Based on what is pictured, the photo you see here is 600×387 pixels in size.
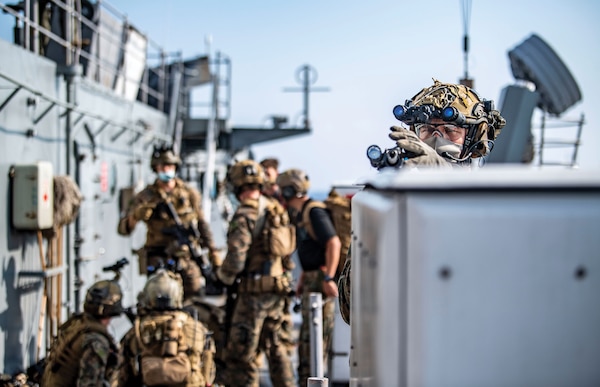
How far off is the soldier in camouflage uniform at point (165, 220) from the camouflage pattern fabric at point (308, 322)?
38.2 inches

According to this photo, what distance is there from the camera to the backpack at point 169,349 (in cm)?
400

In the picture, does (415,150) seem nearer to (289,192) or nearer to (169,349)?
(169,349)

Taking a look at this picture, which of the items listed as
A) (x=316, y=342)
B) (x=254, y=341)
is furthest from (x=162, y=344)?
(x=254, y=341)

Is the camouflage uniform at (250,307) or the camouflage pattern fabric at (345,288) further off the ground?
the camouflage pattern fabric at (345,288)

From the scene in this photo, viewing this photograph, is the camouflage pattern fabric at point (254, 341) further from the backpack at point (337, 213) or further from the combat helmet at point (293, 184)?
the combat helmet at point (293, 184)

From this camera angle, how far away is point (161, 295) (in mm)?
4270

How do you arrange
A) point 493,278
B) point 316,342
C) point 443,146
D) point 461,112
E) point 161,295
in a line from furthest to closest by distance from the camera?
point 316,342
point 161,295
point 461,112
point 443,146
point 493,278

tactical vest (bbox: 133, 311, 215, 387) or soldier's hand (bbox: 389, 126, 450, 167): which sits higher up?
soldier's hand (bbox: 389, 126, 450, 167)

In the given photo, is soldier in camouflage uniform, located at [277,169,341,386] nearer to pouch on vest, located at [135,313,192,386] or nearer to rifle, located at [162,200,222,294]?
rifle, located at [162,200,222,294]

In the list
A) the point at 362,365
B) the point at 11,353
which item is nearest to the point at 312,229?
the point at 11,353

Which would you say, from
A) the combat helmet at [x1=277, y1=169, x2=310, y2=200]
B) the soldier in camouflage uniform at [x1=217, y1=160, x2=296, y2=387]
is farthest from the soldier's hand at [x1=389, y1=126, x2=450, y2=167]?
the combat helmet at [x1=277, y1=169, x2=310, y2=200]

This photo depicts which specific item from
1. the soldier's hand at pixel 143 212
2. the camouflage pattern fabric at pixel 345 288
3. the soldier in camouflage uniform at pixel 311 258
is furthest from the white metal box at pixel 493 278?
the soldier's hand at pixel 143 212

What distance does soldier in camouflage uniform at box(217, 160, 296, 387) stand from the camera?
5496 millimetres

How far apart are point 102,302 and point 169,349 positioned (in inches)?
24.5
